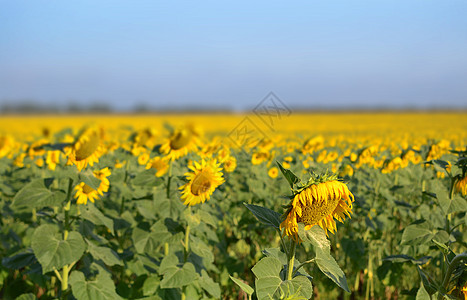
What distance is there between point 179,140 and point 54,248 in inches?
47.9

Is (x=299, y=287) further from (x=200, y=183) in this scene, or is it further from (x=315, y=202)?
(x=200, y=183)

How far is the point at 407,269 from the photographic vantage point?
12.7 feet

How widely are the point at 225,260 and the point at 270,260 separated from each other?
2.33m

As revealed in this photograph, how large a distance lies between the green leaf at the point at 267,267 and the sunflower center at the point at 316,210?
197 mm

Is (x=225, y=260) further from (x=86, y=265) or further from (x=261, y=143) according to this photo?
(x=261, y=143)

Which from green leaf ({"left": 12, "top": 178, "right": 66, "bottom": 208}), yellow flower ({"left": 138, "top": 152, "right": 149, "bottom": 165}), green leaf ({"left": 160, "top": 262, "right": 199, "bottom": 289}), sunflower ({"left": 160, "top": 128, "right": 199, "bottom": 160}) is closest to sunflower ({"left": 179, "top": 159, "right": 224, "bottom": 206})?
green leaf ({"left": 160, "top": 262, "right": 199, "bottom": 289})

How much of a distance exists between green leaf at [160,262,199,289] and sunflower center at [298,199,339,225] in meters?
1.20

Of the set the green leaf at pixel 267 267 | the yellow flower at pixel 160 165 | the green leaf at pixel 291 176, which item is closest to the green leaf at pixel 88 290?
the yellow flower at pixel 160 165

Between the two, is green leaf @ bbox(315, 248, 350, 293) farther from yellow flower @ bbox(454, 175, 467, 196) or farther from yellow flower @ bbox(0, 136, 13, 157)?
yellow flower @ bbox(0, 136, 13, 157)

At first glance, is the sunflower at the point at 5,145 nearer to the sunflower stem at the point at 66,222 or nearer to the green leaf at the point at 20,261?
the green leaf at the point at 20,261

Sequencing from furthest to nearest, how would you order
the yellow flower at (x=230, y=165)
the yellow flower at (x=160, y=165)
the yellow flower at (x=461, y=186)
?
1. the yellow flower at (x=230, y=165)
2. the yellow flower at (x=160, y=165)
3. the yellow flower at (x=461, y=186)

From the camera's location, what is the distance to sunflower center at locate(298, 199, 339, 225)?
4.94 feet

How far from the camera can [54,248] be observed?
90.5 inches

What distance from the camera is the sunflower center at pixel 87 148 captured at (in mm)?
2389
